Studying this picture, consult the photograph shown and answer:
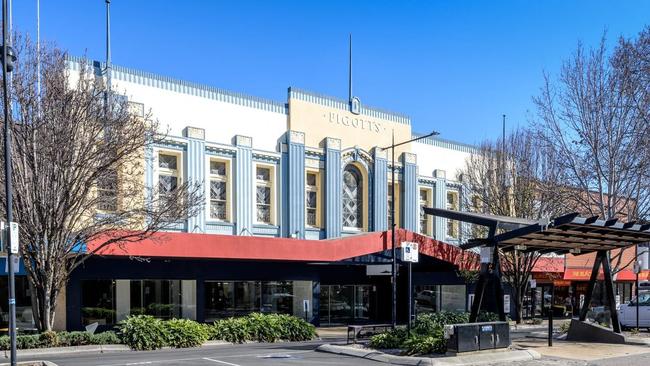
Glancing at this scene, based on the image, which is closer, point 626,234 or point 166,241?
point 626,234

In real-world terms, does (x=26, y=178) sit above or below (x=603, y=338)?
above

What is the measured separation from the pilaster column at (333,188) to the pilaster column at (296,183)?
4.77 ft

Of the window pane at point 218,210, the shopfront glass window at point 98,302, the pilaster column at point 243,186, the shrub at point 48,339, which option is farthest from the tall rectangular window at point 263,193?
the shrub at point 48,339

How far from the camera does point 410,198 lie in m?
34.2

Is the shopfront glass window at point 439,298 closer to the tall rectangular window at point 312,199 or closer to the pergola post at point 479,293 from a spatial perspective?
the tall rectangular window at point 312,199

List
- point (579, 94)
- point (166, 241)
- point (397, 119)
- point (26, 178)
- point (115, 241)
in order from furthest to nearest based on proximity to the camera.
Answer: point (397, 119) < point (579, 94) < point (166, 241) < point (115, 241) < point (26, 178)

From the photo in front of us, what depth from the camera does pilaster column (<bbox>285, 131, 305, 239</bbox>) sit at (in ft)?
95.0

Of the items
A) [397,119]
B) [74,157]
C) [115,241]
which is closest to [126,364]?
[115,241]

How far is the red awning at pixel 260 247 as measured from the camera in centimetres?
2161

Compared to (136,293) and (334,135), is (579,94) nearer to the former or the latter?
(334,135)

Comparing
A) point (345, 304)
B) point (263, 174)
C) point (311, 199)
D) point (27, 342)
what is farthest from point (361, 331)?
point (345, 304)

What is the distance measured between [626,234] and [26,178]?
53.6ft

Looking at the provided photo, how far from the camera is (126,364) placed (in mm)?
15109

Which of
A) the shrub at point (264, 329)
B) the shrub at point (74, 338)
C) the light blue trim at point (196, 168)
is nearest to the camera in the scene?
the shrub at point (74, 338)
